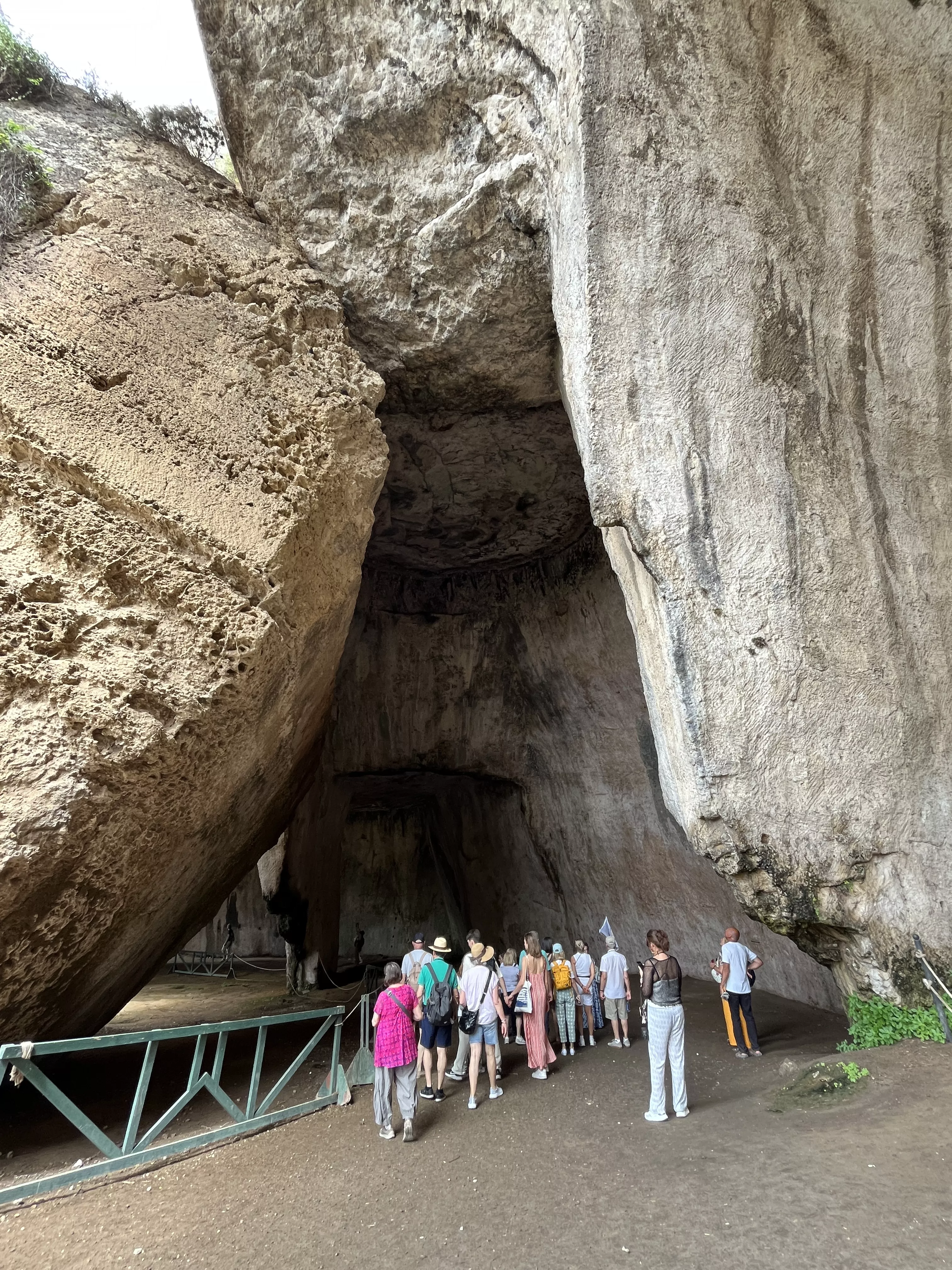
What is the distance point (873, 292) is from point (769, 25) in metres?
2.36

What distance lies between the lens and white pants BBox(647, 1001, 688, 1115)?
4309 mm

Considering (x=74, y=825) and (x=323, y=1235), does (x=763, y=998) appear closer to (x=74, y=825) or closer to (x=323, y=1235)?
(x=323, y=1235)

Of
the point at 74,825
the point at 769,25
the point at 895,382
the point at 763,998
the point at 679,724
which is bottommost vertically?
the point at 763,998

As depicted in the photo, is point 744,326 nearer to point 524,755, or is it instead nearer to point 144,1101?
point 144,1101

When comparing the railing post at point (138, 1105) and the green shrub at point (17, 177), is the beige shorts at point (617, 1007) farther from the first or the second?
the green shrub at point (17, 177)

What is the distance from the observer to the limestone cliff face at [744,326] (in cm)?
514

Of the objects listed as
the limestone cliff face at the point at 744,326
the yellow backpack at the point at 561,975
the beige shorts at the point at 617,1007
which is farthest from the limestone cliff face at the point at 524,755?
the limestone cliff face at the point at 744,326

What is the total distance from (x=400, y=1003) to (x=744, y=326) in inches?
214

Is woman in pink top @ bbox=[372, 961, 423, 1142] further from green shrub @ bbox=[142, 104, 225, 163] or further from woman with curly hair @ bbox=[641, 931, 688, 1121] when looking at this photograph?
green shrub @ bbox=[142, 104, 225, 163]

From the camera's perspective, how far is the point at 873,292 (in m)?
6.11

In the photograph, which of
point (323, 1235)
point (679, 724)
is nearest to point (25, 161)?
point (679, 724)

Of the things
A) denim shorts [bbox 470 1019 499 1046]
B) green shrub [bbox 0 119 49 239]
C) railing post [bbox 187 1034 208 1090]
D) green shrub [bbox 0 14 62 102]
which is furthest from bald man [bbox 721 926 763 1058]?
green shrub [bbox 0 14 62 102]

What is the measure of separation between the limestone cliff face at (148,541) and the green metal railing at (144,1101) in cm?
99

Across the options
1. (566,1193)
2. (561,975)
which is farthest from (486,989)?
(566,1193)
